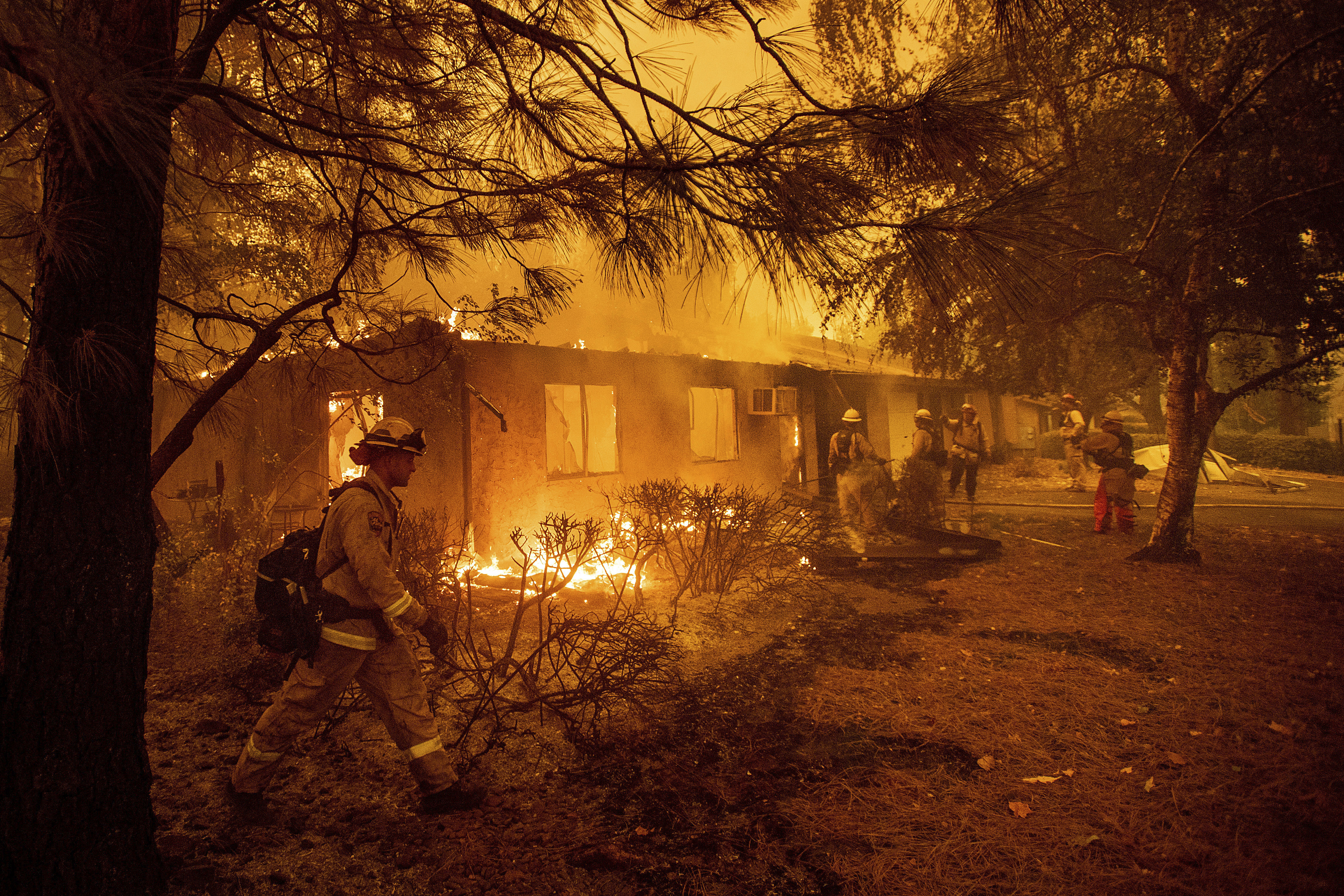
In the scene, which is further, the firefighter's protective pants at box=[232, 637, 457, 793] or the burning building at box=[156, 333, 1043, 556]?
the burning building at box=[156, 333, 1043, 556]

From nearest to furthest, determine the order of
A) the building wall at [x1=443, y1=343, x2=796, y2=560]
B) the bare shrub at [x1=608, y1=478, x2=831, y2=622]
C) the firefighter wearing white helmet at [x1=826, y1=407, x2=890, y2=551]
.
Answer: the bare shrub at [x1=608, y1=478, x2=831, y2=622] < the building wall at [x1=443, y1=343, x2=796, y2=560] < the firefighter wearing white helmet at [x1=826, y1=407, x2=890, y2=551]

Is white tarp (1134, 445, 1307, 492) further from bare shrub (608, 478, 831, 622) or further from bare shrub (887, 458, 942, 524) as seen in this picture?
bare shrub (608, 478, 831, 622)

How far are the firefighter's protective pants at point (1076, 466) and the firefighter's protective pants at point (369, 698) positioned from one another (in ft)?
56.1

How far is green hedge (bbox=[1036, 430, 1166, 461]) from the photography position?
25172mm

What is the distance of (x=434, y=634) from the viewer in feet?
10.8

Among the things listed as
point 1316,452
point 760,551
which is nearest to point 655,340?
point 760,551

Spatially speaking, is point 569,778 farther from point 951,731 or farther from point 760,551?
point 760,551

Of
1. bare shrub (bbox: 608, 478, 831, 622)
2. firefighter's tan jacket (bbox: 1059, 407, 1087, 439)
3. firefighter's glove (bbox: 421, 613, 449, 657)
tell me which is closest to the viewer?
firefighter's glove (bbox: 421, 613, 449, 657)

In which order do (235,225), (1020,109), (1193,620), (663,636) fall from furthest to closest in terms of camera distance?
1. (1193,620)
2. (235,225)
3. (663,636)
4. (1020,109)

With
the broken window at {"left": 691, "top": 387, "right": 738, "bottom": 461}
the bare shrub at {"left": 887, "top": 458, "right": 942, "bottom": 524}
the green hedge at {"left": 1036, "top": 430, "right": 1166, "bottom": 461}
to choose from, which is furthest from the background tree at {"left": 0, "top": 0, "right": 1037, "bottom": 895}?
the green hedge at {"left": 1036, "top": 430, "right": 1166, "bottom": 461}

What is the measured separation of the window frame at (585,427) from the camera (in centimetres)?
1009

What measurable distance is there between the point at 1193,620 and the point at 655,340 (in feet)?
55.7

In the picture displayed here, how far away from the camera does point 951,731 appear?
157 inches

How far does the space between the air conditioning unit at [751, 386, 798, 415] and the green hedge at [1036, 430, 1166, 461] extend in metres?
15.2
